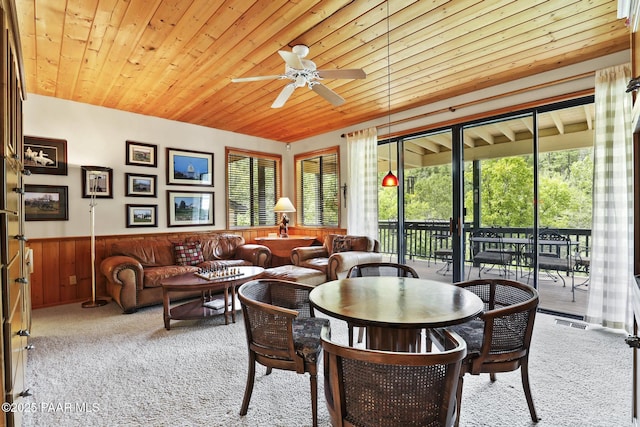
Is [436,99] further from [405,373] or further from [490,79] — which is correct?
[405,373]

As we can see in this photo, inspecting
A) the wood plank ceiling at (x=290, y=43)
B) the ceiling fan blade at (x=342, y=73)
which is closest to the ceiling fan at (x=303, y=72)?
the ceiling fan blade at (x=342, y=73)

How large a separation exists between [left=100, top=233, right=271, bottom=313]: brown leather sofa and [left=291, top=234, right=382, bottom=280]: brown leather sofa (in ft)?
2.18

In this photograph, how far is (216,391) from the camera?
2.13 meters

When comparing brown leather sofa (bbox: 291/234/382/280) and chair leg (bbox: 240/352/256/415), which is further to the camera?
brown leather sofa (bbox: 291/234/382/280)

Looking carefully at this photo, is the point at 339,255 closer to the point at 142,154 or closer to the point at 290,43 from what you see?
the point at 290,43

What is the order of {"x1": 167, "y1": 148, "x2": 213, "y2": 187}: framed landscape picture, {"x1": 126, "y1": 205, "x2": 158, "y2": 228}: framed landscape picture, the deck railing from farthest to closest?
{"x1": 167, "y1": 148, "x2": 213, "y2": 187}: framed landscape picture < {"x1": 126, "y1": 205, "x2": 158, "y2": 228}: framed landscape picture < the deck railing

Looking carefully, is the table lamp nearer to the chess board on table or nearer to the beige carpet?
the chess board on table

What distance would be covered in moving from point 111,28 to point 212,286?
2558 mm

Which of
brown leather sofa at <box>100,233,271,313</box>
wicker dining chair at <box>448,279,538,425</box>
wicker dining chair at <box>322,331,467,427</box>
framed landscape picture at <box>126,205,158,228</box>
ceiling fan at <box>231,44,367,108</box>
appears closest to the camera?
wicker dining chair at <box>322,331,467,427</box>

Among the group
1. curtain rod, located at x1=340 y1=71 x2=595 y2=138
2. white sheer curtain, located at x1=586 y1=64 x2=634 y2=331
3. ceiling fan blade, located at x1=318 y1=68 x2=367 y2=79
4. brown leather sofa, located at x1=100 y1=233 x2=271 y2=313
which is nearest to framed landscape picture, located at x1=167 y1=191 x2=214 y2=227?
brown leather sofa, located at x1=100 y1=233 x2=271 y2=313

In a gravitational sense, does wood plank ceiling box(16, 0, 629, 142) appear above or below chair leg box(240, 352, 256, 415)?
above

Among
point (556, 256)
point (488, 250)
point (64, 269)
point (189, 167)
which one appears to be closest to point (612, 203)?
point (556, 256)

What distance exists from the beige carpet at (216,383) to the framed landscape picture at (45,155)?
84.4 inches

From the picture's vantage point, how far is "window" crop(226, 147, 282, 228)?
5891mm
